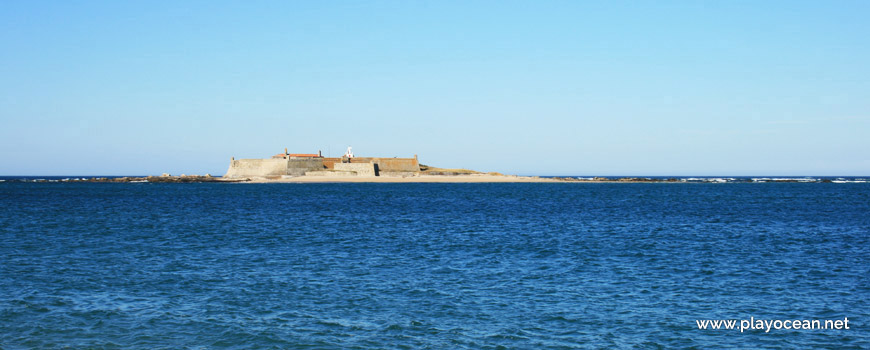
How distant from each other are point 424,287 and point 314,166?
340ft

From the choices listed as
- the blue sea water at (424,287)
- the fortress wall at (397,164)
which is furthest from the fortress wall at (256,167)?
the blue sea water at (424,287)

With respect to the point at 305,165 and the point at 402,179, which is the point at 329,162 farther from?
the point at 402,179

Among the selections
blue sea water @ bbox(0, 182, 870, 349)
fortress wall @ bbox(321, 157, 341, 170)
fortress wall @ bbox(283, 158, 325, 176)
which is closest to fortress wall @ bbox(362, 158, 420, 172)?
fortress wall @ bbox(321, 157, 341, 170)

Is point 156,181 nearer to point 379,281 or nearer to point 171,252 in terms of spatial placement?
point 171,252

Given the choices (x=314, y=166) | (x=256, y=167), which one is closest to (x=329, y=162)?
→ (x=314, y=166)

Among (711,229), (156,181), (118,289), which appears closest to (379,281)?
(118,289)

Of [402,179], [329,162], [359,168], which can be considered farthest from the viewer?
[402,179]

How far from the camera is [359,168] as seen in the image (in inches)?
4611

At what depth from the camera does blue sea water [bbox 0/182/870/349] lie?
36.1 feet

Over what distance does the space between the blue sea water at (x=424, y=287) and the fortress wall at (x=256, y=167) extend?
8697 cm

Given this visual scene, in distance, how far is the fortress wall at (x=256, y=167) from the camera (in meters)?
116

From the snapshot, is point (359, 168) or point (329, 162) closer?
→ point (359, 168)

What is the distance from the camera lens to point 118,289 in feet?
48.2

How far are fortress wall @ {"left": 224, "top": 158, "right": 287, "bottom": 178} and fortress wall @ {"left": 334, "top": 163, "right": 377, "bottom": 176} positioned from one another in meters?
9.77
